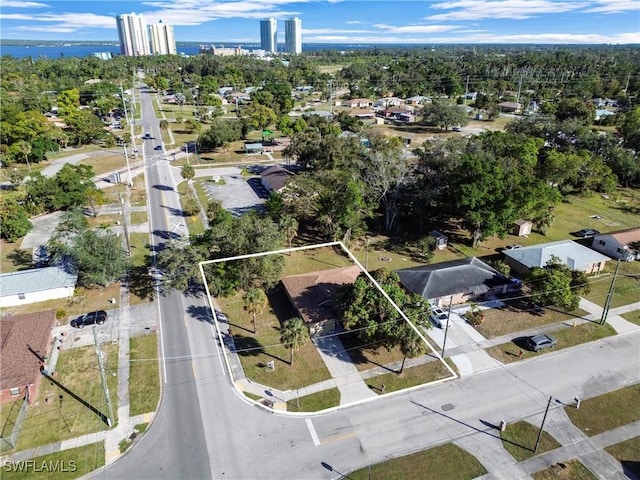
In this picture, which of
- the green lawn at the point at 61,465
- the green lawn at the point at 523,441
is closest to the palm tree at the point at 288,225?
the green lawn at the point at 61,465

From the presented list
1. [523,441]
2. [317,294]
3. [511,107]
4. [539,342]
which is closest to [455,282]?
[539,342]

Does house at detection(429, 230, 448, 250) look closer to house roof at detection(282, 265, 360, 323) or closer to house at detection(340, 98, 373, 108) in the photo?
house roof at detection(282, 265, 360, 323)

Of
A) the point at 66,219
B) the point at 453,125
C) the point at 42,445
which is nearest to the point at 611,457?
the point at 42,445

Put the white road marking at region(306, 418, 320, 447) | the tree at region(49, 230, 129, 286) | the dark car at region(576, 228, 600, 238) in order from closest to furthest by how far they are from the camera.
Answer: the white road marking at region(306, 418, 320, 447) → the tree at region(49, 230, 129, 286) → the dark car at region(576, 228, 600, 238)

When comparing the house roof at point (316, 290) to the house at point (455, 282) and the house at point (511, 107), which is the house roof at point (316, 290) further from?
the house at point (511, 107)

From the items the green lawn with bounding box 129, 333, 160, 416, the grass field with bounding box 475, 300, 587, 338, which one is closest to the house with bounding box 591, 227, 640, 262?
the grass field with bounding box 475, 300, 587, 338

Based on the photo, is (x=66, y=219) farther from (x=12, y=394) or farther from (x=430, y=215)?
(x=430, y=215)

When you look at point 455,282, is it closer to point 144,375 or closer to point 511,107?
point 144,375
